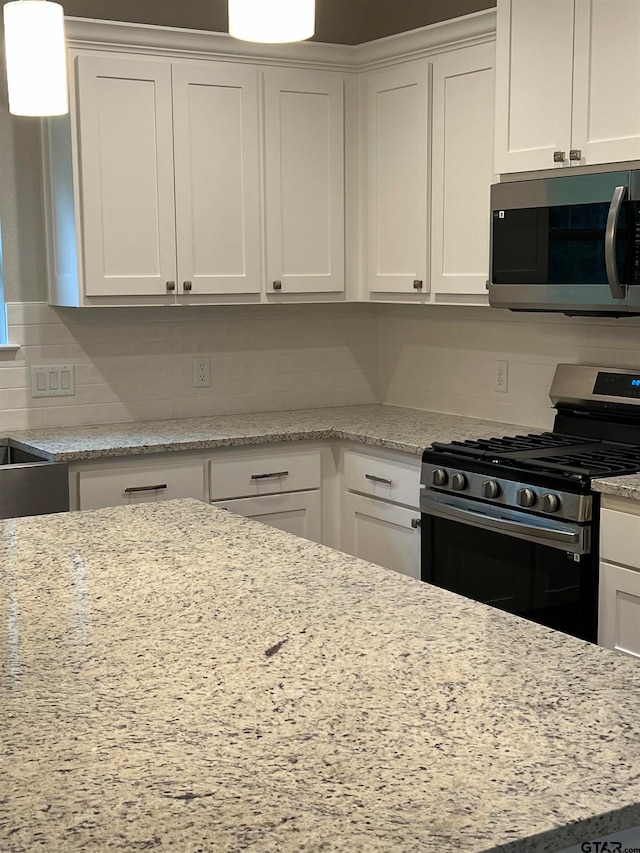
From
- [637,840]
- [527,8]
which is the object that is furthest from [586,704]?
[527,8]

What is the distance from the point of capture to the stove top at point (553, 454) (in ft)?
9.85

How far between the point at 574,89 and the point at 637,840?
8.45ft

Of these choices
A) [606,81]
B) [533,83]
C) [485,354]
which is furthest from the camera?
[485,354]

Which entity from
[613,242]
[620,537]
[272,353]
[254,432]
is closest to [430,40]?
[613,242]

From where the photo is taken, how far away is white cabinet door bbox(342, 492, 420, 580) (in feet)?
12.3

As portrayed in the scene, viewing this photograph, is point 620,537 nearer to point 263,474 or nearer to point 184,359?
point 263,474

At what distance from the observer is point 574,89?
3.21 meters

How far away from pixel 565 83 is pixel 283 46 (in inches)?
52.4

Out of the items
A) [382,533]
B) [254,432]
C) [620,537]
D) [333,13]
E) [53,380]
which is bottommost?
[382,533]

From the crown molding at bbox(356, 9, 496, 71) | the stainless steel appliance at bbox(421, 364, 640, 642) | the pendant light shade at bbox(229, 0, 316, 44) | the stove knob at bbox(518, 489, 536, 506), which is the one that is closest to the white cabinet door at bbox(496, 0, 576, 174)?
the crown molding at bbox(356, 9, 496, 71)

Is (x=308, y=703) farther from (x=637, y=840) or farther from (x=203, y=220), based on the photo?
(x=203, y=220)

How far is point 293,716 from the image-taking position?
1322 mm

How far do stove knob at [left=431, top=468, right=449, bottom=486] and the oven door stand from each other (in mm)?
42

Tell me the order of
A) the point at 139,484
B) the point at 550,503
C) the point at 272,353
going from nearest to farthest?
the point at 550,503, the point at 139,484, the point at 272,353
